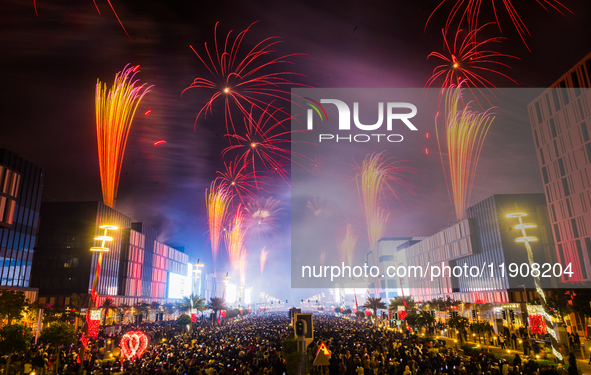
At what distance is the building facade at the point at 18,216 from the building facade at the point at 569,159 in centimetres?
7461

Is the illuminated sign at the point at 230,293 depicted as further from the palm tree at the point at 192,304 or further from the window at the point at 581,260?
the window at the point at 581,260

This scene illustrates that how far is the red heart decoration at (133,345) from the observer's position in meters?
22.2

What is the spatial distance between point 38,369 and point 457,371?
914 inches

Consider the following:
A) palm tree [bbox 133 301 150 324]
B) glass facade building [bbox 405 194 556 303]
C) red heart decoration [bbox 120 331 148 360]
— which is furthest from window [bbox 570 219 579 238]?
palm tree [bbox 133 301 150 324]

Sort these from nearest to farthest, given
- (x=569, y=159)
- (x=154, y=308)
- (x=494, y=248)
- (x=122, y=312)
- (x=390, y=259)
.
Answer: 1. (x=569, y=159)
2. (x=494, y=248)
3. (x=122, y=312)
4. (x=154, y=308)
5. (x=390, y=259)

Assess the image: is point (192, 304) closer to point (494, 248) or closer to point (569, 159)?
point (494, 248)

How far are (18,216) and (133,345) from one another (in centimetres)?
4288

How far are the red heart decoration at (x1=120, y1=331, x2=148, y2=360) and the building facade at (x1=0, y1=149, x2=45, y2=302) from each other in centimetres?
3571

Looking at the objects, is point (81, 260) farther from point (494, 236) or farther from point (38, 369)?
point (494, 236)

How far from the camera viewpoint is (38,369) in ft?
73.4

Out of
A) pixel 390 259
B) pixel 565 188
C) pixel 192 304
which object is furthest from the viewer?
pixel 390 259

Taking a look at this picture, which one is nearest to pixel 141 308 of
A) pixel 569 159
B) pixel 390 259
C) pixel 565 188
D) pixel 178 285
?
→ pixel 178 285

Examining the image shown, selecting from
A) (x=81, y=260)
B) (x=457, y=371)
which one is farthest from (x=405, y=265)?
(x=457, y=371)

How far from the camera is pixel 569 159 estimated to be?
178ft
